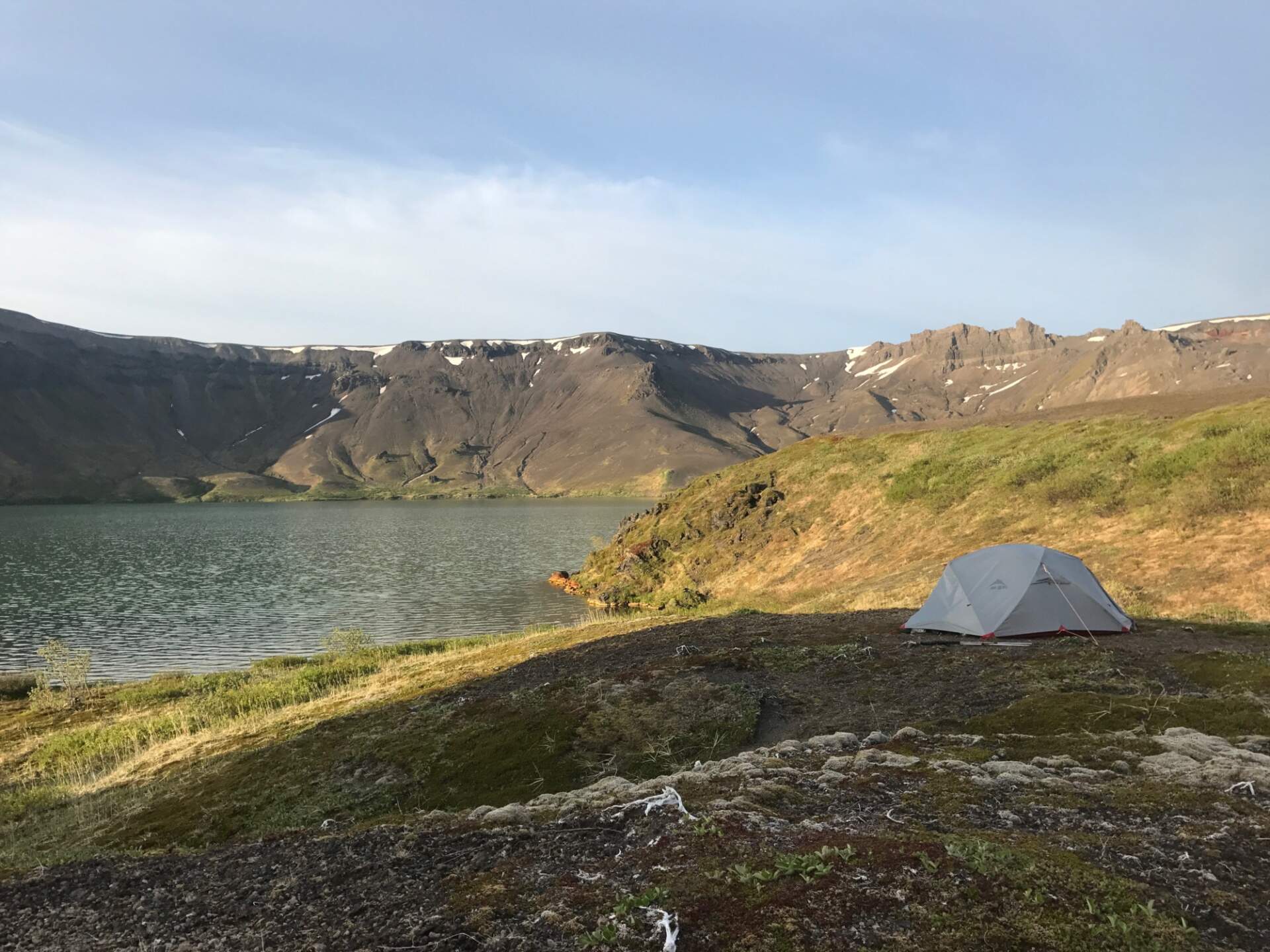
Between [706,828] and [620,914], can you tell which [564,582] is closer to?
[706,828]

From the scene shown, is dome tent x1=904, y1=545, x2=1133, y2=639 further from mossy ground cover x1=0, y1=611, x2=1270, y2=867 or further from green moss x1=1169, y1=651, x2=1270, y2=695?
green moss x1=1169, y1=651, x2=1270, y2=695

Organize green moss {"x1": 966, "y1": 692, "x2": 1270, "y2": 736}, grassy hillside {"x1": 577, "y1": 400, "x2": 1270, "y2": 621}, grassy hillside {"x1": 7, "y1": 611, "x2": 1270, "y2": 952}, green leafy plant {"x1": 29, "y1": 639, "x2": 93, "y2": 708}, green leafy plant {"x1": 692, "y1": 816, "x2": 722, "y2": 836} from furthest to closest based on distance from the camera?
green leafy plant {"x1": 29, "y1": 639, "x2": 93, "y2": 708}
grassy hillside {"x1": 577, "y1": 400, "x2": 1270, "y2": 621}
green moss {"x1": 966, "y1": 692, "x2": 1270, "y2": 736}
green leafy plant {"x1": 692, "y1": 816, "x2": 722, "y2": 836}
grassy hillside {"x1": 7, "y1": 611, "x2": 1270, "y2": 952}

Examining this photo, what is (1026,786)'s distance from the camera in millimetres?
9633

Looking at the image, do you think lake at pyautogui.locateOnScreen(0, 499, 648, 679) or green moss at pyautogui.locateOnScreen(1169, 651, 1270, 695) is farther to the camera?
lake at pyautogui.locateOnScreen(0, 499, 648, 679)

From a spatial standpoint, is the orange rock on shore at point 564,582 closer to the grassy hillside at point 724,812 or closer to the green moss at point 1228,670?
the grassy hillside at point 724,812

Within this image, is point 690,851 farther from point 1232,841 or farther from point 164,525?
point 164,525

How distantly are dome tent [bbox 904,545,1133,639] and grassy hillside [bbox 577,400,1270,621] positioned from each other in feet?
21.7

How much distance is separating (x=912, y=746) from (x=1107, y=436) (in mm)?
41759

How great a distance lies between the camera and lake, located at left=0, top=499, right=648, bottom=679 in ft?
166

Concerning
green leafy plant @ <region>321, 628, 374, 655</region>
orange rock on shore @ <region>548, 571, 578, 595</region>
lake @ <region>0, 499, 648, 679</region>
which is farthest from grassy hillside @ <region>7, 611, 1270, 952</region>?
orange rock on shore @ <region>548, 571, 578, 595</region>

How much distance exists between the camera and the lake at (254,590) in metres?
50.5

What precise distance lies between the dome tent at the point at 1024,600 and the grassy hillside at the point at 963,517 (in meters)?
6.63

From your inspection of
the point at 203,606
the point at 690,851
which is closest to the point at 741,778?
the point at 690,851

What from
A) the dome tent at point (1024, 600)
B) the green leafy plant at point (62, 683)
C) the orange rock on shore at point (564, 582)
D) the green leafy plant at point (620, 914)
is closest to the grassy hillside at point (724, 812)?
the green leafy plant at point (620, 914)
